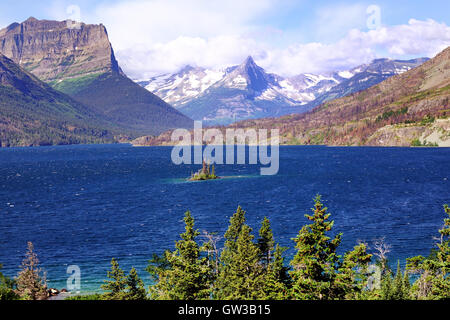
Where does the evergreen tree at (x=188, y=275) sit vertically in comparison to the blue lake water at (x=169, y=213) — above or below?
above

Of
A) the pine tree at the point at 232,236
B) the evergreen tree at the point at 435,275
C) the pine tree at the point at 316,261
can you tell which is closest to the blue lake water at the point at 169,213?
the pine tree at the point at 232,236

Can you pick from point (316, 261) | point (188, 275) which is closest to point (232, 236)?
point (188, 275)

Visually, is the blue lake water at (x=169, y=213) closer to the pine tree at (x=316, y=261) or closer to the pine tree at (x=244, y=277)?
the pine tree at (x=244, y=277)

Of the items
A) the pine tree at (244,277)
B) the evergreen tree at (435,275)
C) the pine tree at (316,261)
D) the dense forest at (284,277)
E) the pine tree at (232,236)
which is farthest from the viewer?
the pine tree at (232,236)

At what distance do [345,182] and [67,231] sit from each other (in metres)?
132

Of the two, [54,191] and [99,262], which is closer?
[99,262]

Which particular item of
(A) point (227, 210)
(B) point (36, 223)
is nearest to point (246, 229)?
(A) point (227, 210)

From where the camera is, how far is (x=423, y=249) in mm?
78562

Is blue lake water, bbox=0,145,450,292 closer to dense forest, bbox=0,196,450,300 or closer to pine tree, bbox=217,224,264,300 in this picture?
dense forest, bbox=0,196,450,300

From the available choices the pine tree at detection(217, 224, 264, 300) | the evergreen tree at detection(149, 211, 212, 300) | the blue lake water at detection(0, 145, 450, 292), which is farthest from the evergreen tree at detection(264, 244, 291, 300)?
the blue lake water at detection(0, 145, 450, 292)

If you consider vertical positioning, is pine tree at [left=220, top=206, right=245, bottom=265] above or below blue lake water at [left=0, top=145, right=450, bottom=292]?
above

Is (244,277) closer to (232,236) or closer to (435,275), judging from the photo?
(232,236)

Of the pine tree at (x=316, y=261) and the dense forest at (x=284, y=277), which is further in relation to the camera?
the dense forest at (x=284, y=277)
